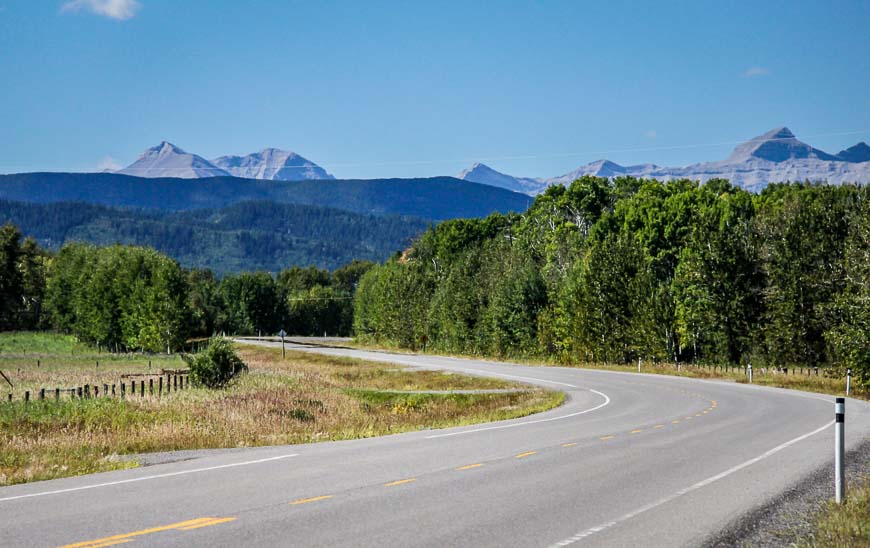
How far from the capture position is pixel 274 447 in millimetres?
16766

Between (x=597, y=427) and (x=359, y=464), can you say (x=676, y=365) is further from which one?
(x=359, y=464)

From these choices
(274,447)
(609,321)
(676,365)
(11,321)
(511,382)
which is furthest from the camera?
(11,321)

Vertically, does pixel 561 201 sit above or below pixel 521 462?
above

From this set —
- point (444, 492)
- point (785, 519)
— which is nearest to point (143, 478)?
Answer: point (444, 492)

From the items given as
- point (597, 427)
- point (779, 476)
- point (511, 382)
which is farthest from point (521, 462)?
point (511, 382)

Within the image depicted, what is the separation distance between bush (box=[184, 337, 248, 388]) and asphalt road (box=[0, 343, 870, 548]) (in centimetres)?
1848

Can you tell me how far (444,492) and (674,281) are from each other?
56403mm

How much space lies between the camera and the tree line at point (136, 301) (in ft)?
330

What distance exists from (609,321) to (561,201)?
24.2 m

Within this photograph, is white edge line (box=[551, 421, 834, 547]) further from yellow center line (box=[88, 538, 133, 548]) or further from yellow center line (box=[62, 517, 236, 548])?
yellow center line (box=[88, 538, 133, 548])

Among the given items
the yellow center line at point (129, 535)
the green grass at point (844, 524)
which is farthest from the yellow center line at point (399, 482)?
the green grass at point (844, 524)

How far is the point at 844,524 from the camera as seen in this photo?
9.71 metres

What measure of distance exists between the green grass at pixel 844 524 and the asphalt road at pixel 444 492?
984mm

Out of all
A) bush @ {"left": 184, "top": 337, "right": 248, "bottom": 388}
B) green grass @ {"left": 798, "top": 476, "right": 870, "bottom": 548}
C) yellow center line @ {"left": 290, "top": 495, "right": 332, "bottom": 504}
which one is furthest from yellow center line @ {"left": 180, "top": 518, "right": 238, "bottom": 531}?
bush @ {"left": 184, "top": 337, "right": 248, "bottom": 388}
